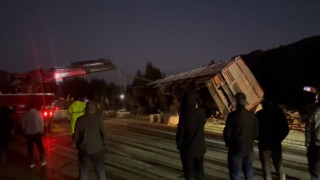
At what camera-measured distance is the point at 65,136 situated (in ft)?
52.4

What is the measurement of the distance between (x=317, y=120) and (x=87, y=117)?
12.9ft

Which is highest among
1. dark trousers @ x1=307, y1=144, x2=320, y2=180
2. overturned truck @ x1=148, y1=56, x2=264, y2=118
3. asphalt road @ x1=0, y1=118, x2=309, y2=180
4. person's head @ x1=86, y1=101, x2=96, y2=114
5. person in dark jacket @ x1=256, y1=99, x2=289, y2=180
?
overturned truck @ x1=148, y1=56, x2=264, y2=118

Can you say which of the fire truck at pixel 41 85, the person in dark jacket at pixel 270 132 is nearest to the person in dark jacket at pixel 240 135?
the person in dark jacket at pixel 270 132

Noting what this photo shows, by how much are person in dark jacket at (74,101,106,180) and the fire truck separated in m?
9.66

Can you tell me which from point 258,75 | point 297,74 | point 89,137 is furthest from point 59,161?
point 258,75

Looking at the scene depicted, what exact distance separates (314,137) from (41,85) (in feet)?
51.2

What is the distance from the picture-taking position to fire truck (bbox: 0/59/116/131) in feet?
53.4

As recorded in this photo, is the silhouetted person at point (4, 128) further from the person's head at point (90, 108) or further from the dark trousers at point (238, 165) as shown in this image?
the dark trousers at point (238, 165)

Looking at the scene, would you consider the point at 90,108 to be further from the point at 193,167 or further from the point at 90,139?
the point at 193,167

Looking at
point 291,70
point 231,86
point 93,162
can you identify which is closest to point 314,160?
point 93,162

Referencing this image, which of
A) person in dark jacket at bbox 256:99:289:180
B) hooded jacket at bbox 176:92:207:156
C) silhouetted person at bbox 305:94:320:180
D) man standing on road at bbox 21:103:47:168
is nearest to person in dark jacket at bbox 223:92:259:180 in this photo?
hooded jacket at bbox 176:92:207:156

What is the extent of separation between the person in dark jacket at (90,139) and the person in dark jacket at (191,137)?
159 cm

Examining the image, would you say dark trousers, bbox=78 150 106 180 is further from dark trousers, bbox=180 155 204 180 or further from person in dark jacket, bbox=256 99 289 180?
person in dark jacket, bbox=256 99 289 180

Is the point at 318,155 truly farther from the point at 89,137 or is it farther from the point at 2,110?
the point at 2,110
